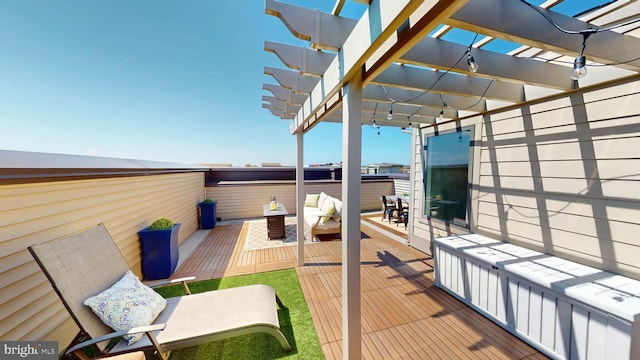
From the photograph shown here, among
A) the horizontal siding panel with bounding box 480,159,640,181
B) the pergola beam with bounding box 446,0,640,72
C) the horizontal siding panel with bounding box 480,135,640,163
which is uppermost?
the pergola beam with bounding box 446,0,640,72

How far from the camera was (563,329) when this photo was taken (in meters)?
1.64

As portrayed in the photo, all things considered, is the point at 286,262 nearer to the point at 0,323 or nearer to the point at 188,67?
the point at 0,323

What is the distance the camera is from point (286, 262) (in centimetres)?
362

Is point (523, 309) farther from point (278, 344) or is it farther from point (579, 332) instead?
point (278, 344)

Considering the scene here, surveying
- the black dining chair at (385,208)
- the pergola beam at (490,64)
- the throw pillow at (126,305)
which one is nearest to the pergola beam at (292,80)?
the pergola beam at (490,64)

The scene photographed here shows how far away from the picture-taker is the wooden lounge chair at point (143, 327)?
145 cm

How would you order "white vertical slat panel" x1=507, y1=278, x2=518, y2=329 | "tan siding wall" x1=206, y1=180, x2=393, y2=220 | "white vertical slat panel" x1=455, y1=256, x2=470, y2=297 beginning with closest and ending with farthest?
"white vertical slat panel" x1=507, y1=278, x2=518, y2=329
"white vertical slat panel" x1=455, y1=256, x2=470, y2=297
"tan siding wall" x1=206, y1=180, x2=393, y2=220

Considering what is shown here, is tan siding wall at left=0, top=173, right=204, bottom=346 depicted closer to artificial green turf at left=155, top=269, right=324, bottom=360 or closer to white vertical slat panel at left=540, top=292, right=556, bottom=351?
artificial green turf at left=155, top=269, right=324, bottom=360

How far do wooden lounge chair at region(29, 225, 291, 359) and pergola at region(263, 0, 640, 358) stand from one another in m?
0.94

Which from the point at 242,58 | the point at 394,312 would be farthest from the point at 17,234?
the point at 242,58

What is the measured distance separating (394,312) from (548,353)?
1.25 m

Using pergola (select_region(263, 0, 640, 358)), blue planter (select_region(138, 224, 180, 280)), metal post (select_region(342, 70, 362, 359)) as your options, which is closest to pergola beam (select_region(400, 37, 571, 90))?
pergola (select_region(263, 0, 640, 358))

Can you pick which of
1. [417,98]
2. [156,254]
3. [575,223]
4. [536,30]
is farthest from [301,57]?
[156,254]

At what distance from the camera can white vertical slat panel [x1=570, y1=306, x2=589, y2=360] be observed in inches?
59.7
